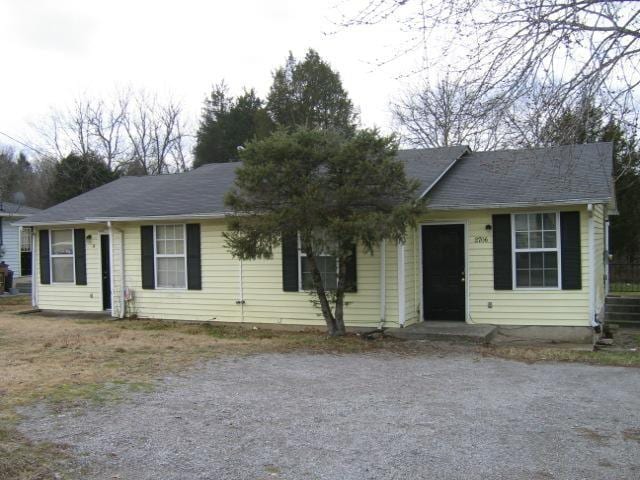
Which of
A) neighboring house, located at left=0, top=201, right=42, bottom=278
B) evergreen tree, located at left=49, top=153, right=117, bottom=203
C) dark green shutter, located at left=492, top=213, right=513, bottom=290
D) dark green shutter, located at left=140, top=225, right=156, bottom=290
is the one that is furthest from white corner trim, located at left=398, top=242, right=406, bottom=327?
evergreen tree, located at left=49, top=153, right=117, bottom=203

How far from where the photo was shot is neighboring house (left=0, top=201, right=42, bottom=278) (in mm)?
25438

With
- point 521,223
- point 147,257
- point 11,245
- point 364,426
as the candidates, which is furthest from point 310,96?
point 364,426

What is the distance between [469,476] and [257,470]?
1.53 metres

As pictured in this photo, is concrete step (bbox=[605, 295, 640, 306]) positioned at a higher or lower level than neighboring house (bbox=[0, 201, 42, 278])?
lower

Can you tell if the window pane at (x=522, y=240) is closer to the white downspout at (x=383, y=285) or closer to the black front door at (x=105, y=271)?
the white downspout at (x=383, y=285)

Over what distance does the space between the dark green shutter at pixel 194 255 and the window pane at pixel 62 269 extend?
12.8 ft

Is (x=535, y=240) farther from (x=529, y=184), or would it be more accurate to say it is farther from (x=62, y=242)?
(x=62, y=242)

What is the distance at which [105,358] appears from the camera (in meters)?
8.73

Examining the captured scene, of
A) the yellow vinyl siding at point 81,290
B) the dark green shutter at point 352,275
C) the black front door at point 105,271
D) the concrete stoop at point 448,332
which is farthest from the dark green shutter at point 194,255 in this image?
the concrete stoop at point 448,332

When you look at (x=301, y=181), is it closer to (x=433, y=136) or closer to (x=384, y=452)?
(x=384, y=452)

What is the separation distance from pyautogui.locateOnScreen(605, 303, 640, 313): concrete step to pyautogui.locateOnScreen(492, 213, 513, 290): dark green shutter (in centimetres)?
464

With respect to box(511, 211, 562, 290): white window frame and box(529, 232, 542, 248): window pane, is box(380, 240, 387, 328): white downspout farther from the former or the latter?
box(529, 232, 542, 248): window pane

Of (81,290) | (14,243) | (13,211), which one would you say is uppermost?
(13,211)

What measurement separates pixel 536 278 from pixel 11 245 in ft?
75.4
